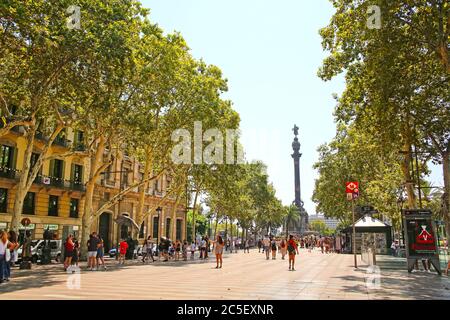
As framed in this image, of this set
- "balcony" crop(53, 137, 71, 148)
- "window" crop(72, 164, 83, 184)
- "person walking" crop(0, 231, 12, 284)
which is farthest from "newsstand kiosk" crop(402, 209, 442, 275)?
"window" crop(72, 164, 83, 184)

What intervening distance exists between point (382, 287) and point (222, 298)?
18.5 ft

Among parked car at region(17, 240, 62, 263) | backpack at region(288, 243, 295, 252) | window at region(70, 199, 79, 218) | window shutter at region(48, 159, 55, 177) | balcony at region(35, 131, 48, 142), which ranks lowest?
parked car at region(17, 240, 62, 263)

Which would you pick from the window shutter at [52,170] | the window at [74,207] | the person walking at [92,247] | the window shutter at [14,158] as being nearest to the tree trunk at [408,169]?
the person walking at [92,247]

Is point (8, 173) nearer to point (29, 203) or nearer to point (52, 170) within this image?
point (29, 203)

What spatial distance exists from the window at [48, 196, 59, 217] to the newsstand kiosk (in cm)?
2642

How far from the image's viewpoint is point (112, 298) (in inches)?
364

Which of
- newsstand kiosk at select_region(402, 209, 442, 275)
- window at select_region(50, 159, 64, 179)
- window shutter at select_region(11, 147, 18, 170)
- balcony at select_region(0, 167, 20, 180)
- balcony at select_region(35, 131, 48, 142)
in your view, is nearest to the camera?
newsstand kiosk at select_region(402, 209, 442, 275)

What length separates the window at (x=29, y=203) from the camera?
95.1 feet

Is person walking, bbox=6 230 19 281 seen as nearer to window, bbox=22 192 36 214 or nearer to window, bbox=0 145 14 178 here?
window, bbox=0 145 14 178

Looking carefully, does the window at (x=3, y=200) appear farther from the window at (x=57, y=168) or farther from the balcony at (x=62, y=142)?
the balcony at (x=62, y=142)

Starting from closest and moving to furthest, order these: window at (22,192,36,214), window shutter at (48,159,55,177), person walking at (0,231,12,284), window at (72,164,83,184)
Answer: person walking at (0,231,12,284)
window at (22,192,36,214)
window shutter at (48,159,55,177)
window at (72,164,83,184)

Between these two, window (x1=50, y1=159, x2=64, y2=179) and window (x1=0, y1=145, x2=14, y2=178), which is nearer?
window (x1=0, y1=145, x2=14, y2=178)

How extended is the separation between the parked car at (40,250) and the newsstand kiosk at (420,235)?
63.9ft

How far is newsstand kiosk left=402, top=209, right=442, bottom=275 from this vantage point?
16.7 metres
